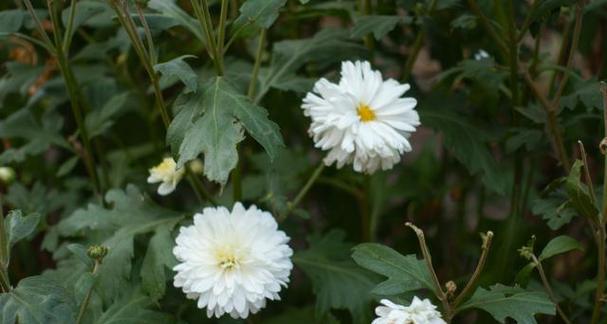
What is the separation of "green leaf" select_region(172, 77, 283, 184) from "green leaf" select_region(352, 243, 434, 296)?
0.18 meters

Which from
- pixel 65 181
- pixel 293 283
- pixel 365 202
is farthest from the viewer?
pixel 293 283

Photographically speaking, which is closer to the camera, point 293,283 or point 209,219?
point 209,219

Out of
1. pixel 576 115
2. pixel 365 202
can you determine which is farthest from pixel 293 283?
pixel 576 115

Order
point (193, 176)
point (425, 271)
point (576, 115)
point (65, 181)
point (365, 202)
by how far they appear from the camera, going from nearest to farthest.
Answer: point (425, 271)
point (193, 176)
point (576, 115)
point (365, 202)
point (65, 181)

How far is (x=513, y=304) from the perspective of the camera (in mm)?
1119

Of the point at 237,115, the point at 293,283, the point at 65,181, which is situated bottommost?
the point at 293,283

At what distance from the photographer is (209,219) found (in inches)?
47.6

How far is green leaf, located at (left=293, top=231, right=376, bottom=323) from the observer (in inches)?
54.4

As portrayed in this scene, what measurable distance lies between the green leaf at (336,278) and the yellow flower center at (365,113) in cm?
32

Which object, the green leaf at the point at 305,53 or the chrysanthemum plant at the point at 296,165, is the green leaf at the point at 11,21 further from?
the green leaf at the point at 305,53

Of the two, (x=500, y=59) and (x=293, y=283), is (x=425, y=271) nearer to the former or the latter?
(x=500, y=59)

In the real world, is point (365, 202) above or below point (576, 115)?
below

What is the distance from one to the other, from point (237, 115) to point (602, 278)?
1.76 ft

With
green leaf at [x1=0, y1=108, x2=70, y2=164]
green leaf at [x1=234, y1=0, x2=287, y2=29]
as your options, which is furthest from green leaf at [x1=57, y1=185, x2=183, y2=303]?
green leaf at [x1=234, y1=0, x2=287, y2=29]
